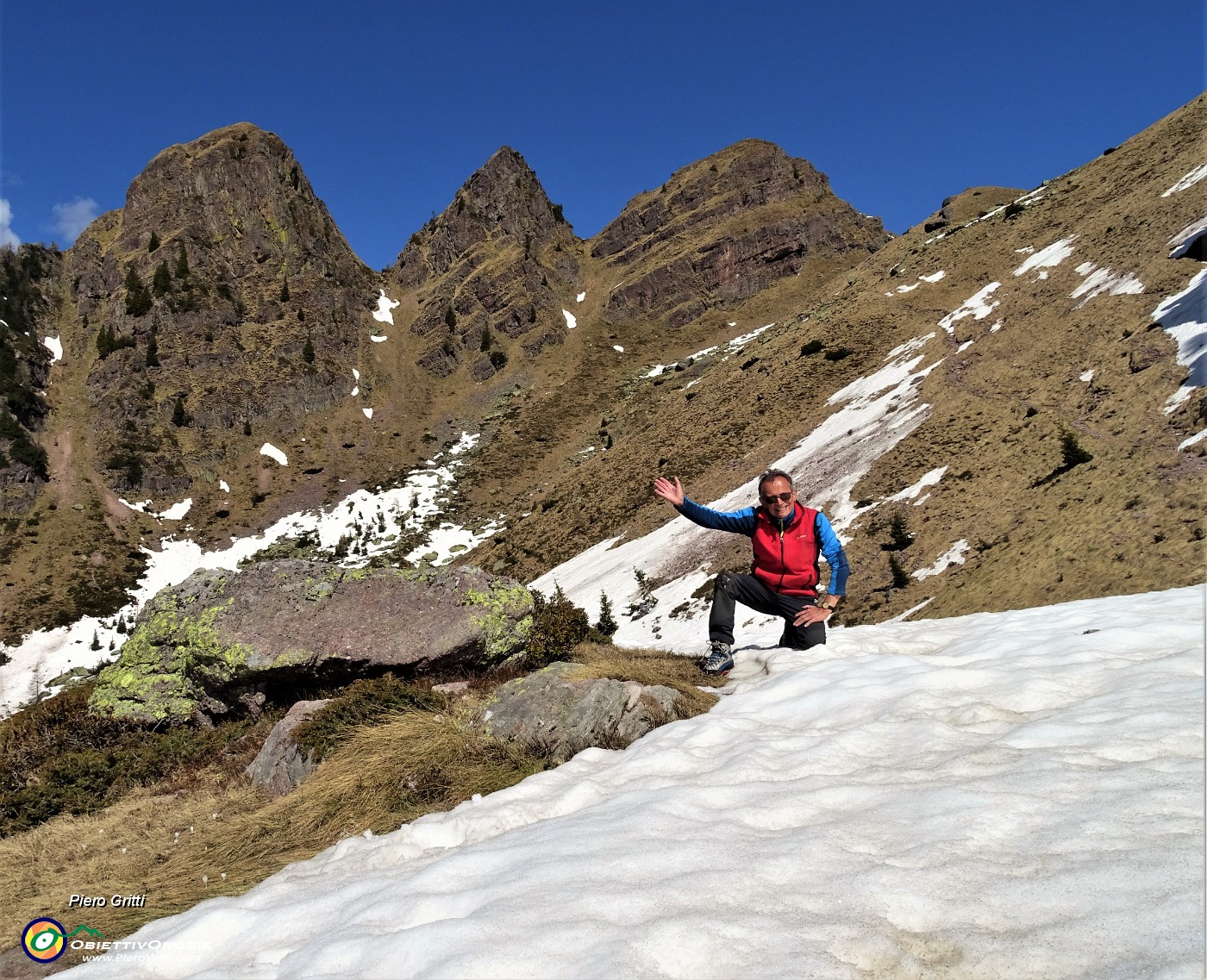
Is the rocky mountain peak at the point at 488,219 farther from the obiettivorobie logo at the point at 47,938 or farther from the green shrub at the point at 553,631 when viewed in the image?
the obiettivorobie logo at the point at 47,938

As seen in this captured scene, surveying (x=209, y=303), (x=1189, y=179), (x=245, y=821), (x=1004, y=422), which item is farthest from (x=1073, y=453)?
(x=209, y=303)

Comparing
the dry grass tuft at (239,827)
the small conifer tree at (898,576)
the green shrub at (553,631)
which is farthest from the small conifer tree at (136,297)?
the small conifer tree at (898,576)

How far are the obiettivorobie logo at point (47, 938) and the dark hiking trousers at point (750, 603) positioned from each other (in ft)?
22.7

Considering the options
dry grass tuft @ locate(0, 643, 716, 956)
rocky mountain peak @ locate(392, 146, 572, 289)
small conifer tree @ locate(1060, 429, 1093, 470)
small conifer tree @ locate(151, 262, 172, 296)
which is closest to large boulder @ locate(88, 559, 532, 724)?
dry grass tuft @ locate(0, 643, 716, 956)

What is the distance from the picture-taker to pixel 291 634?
418 inches

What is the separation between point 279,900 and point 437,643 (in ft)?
21.8

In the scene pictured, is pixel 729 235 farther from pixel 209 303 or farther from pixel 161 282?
pixel 161 282

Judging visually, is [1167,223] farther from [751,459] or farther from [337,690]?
[337,690]

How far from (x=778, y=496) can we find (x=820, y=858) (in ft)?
16.2

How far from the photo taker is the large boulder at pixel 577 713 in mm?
6488

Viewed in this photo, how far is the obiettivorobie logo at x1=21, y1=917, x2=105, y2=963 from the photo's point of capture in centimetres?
424

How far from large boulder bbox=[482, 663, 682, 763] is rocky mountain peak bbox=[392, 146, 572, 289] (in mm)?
143008

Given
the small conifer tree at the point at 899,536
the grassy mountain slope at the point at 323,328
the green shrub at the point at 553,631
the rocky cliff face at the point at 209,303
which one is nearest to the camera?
the green shrub at the point at 553,631

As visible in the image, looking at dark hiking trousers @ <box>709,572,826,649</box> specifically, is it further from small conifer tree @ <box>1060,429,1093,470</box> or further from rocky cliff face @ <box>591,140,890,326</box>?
rocky cliff face @ <box>591,140,890,326</box>
